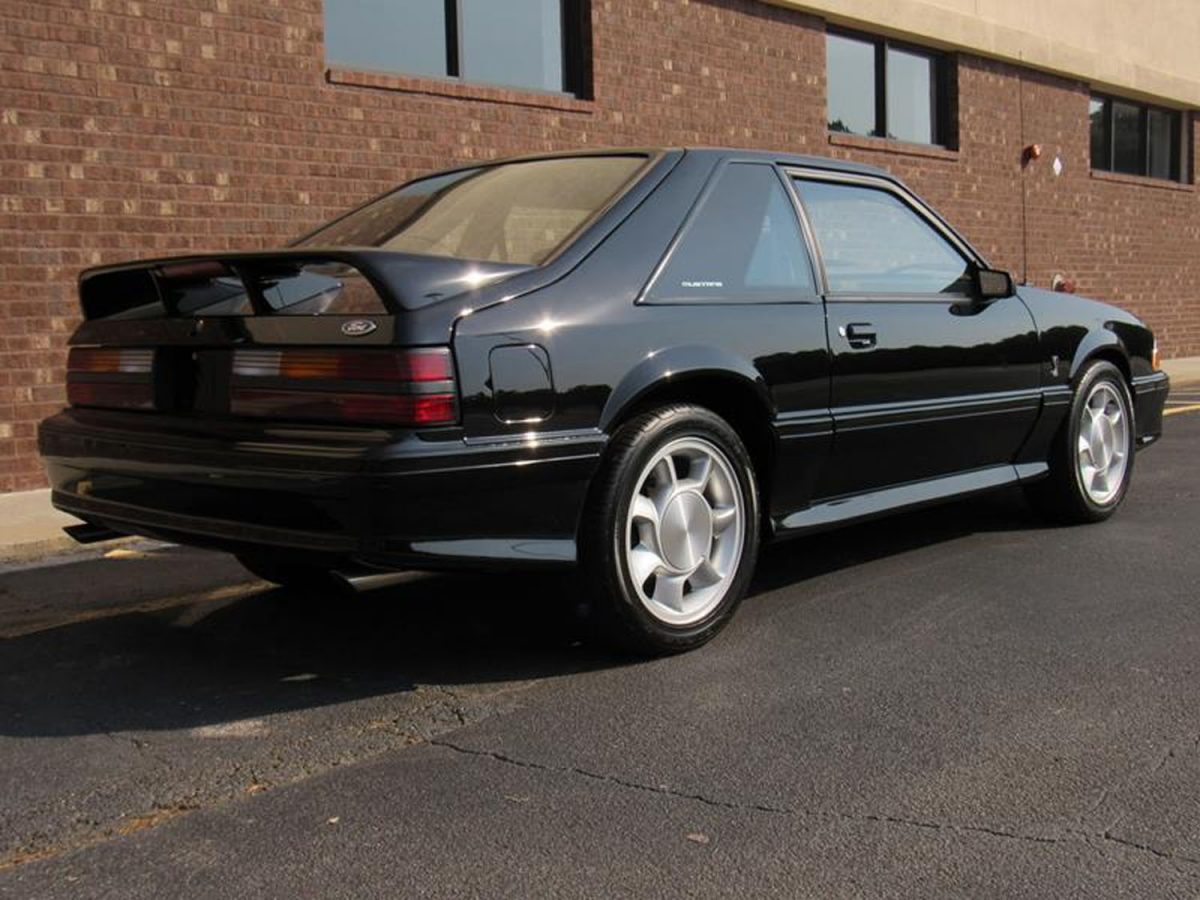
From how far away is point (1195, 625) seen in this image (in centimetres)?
418

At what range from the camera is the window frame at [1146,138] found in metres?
17.4

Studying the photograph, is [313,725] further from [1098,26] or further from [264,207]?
[1098,26]

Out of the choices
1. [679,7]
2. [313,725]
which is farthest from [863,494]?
[679,7]

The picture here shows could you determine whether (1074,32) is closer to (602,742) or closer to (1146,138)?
(1146,138)

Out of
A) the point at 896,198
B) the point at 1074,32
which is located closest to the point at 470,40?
the point at 896,198

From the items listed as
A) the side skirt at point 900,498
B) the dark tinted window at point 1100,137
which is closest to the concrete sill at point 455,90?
the side skirt at point 900,498

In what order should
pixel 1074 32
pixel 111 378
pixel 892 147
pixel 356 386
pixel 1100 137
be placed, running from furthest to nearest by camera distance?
pixel 1100 137
pixel 1074 32
pixel 892 147
pixel 111 378
pixel 356 386

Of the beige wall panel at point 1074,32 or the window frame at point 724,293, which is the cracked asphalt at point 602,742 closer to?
the window frame at point 724,293

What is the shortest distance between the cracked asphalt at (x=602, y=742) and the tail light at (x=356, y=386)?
83 cm

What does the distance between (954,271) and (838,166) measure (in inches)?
29.5

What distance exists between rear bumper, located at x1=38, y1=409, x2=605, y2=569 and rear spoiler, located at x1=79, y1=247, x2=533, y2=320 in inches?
14.0

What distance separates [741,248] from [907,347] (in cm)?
87

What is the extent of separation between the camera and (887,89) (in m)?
13.8

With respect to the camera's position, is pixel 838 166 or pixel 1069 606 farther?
pixel 838 166
